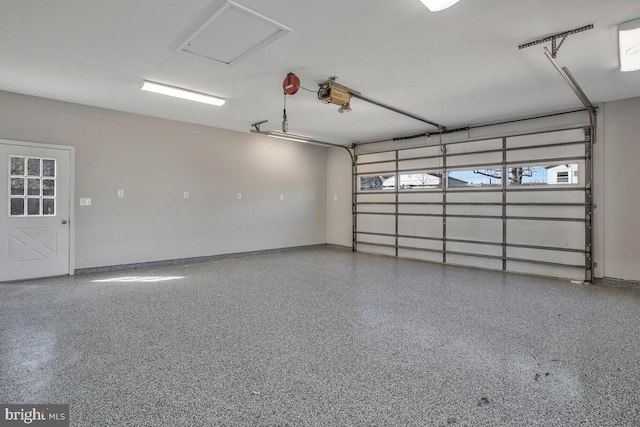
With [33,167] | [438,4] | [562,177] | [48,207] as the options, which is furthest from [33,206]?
[562,177]

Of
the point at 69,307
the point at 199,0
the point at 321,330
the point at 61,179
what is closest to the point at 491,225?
the point at 321,330

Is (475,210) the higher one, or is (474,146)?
(474,146)

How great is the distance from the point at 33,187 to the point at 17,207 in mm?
365

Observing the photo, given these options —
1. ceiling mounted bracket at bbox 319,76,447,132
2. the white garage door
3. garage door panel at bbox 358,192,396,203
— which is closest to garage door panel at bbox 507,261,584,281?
the white garage door

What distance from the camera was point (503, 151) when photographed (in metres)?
6.04

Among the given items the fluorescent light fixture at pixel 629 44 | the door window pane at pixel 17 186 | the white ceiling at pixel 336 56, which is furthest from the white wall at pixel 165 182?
the fluorescent light fixture at pixel 629 44

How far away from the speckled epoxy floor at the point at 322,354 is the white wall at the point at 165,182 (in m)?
1.49

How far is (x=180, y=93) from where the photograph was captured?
465 centimetres

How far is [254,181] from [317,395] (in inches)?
240

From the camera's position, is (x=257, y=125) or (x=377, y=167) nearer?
(x=257, y=125)

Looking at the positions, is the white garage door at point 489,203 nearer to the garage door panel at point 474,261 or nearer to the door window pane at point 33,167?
the garage door panel at point 474,261

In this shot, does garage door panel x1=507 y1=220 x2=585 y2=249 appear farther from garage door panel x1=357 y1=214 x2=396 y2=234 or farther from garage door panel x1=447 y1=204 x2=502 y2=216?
garage door panel x1=357 y1=214 x2=396 y2=234

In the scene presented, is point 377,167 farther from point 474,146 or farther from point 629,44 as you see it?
point 629,44

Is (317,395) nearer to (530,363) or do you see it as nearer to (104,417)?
(104,417)
